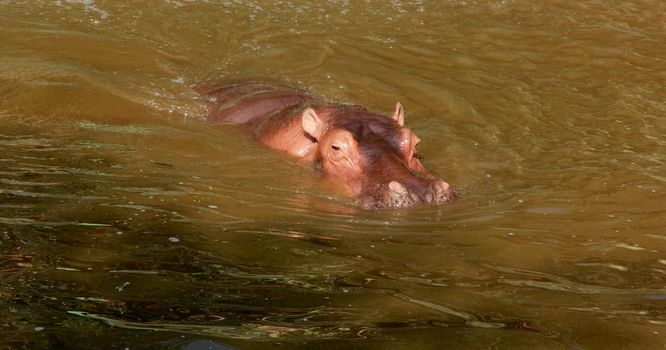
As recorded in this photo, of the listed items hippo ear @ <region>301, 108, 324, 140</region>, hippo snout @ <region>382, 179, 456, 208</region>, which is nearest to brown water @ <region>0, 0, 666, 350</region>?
hippo snout @ <region>382, 179, 456, 208</region>

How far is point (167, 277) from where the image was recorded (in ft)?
12.7

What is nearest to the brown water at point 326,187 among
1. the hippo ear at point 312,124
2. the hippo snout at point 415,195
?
the hippo snout at point 415,195

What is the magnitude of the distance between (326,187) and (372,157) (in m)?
0.38

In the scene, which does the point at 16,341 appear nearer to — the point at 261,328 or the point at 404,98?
the point at 261,328

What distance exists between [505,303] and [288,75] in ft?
22.2

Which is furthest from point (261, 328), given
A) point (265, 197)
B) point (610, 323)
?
point (265, 197)

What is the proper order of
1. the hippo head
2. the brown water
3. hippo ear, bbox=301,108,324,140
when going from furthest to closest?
hippo ear, bbox=301,108,324,140, the hippo head, the brown water

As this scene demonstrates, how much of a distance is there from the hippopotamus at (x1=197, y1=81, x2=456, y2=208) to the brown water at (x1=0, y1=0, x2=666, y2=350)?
0.61 ft

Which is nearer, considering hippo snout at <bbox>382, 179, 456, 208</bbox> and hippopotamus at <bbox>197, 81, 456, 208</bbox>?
hippo snout at <bbox>382, 179, 456, 208</bbox>

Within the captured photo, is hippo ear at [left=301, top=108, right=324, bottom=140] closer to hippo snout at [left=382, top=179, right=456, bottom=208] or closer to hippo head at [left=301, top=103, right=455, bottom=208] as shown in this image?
hippo head at [left=301, top=103, right=455, bottom=208]

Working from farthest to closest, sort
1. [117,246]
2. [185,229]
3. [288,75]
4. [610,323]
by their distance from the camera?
[288,75], [185,229], [117,246], [610,323]

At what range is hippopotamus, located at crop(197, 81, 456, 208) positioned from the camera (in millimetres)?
6168

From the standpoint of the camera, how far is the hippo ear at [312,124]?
728 centimetres

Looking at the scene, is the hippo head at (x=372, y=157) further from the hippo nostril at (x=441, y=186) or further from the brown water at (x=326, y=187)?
the brown water at (x=326, y=187)
